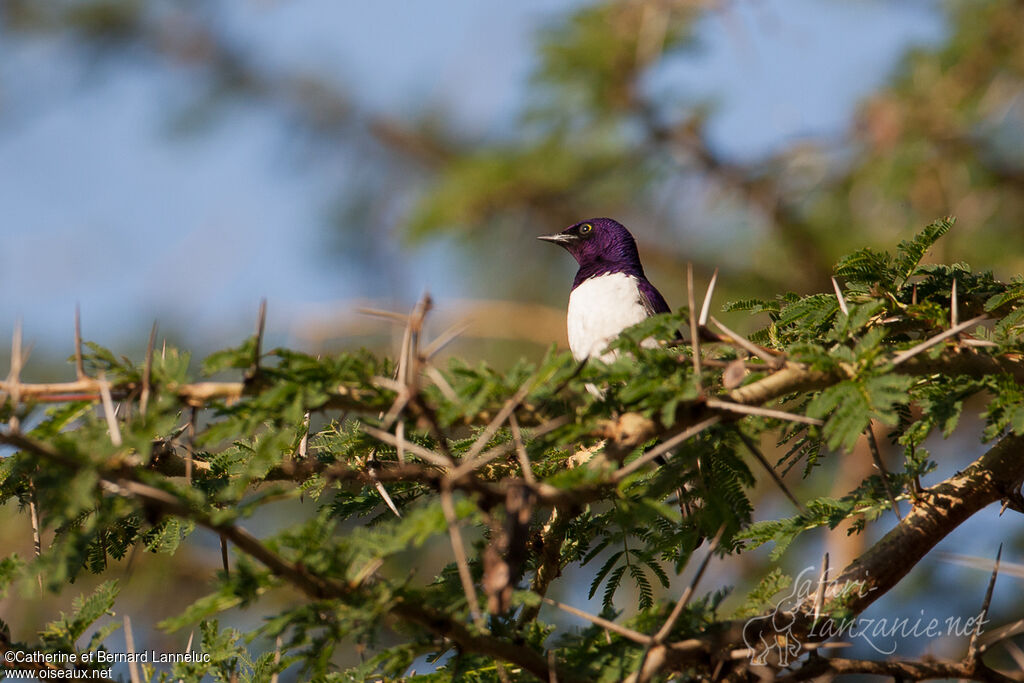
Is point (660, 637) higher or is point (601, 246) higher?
point (601, 246)

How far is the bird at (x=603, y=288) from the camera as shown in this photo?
6.18m

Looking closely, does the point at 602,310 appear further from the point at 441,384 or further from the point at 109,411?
the point at 109,411

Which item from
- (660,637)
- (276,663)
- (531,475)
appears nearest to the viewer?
(660,637)

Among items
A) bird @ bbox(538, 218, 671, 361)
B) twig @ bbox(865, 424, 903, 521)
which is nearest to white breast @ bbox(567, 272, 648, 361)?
bird @ bbox(538, 218, 671, 361)

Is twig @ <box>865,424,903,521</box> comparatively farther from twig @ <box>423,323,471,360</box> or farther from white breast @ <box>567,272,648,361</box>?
white breast @ <box>567,272,648,361</box>

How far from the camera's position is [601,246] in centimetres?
751

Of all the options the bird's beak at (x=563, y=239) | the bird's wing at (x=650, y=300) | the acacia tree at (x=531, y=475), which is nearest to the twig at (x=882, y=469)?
the acacia tree at (x=531, y=475)

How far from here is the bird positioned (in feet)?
20.3

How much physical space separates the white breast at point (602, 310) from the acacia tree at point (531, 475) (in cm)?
255

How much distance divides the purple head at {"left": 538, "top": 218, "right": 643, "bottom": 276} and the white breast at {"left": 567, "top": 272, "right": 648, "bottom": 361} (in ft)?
1.36

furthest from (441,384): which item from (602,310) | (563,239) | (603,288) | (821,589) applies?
(563,239)

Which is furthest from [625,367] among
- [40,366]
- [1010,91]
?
[40,366]

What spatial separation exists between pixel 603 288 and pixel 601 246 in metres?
1.05

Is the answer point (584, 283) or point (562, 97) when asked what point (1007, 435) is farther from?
point (562, 97)
